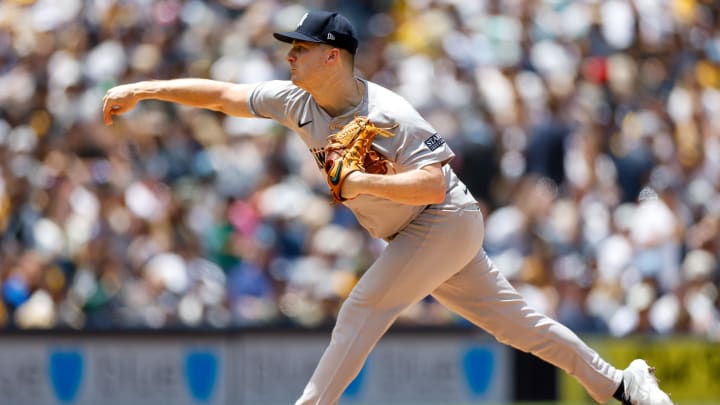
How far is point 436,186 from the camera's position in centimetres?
569

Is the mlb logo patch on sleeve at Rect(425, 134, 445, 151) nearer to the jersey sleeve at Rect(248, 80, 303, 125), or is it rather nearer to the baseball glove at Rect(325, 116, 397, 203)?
the baseball glove at Rect(325, 116, 397, 203)

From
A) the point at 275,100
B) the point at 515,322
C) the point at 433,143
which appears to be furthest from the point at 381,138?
the point at 515,322

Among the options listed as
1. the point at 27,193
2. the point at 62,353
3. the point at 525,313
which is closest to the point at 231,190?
the point at 27,193

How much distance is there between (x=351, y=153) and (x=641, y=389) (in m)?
1.88

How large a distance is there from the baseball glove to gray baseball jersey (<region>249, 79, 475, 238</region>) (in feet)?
0.19

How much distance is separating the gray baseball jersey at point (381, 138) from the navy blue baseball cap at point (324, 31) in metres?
0.26

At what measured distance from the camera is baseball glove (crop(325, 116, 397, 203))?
18.2ft

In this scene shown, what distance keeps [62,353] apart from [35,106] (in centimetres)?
347

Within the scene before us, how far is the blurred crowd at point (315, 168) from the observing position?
11.4 m

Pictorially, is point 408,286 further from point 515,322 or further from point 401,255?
point 515,322

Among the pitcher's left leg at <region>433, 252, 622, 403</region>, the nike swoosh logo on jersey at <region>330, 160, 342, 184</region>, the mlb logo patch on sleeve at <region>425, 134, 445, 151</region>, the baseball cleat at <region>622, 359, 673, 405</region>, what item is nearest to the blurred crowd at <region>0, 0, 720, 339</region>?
the pitcher's left leg at <region>433, 252, 622, 403</region>

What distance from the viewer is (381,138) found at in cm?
579

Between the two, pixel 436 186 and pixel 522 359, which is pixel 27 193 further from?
pixel 436 186

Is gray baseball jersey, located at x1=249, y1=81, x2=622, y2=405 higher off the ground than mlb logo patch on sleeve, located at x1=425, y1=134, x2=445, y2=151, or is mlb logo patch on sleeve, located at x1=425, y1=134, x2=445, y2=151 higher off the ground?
mlb logo patch on sleeve, located at x1=425, y1=134, x2=445, y2=151
